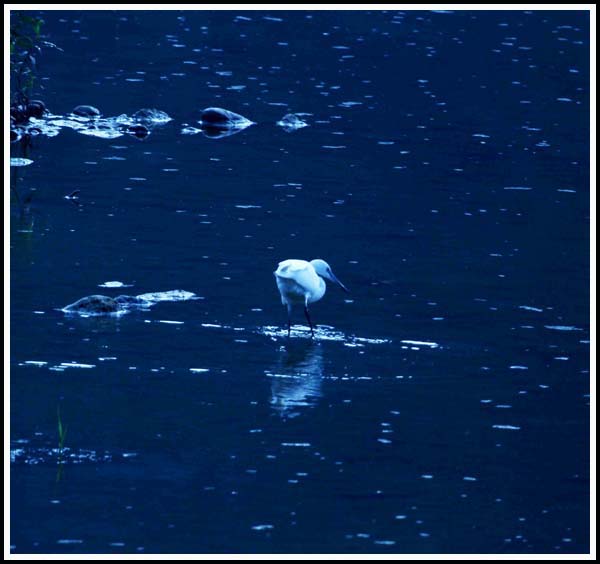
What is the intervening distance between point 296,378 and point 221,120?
14542mm

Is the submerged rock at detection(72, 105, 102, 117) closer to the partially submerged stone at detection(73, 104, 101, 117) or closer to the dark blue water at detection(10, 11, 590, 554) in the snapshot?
the partially submerged stone at detection(73, 104, 101, 117)

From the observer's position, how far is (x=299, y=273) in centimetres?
1446

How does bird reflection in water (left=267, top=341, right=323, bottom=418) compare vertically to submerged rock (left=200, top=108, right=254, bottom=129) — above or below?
above

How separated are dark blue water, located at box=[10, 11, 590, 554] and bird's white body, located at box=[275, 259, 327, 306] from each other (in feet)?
1.20

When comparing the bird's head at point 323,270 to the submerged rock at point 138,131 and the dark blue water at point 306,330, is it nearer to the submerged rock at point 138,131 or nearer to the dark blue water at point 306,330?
the dark blue water at point 306,330

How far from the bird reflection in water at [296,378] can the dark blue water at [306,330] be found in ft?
0.14

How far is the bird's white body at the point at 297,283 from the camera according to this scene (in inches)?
569

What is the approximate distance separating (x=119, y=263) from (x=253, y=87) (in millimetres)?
15120

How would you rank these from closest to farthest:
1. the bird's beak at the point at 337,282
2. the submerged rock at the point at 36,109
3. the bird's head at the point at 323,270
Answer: the bird's head at the point at 323,270 → the bird's beak at the point at 337,282 → the submerged rock at the point at 36,109

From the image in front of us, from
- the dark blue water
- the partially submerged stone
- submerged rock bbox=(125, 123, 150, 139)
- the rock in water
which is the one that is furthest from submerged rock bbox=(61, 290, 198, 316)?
the partially submerged stone

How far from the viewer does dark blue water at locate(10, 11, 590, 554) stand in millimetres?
9977

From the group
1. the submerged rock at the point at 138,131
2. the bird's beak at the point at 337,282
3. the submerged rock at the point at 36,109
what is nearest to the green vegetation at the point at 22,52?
the submerged rock at the point at 36,109

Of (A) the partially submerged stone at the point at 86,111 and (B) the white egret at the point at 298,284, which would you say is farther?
(A) the partially submerged stone at the point at 86,111

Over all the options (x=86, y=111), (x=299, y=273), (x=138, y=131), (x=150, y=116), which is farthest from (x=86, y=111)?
(x=299, y=273)
